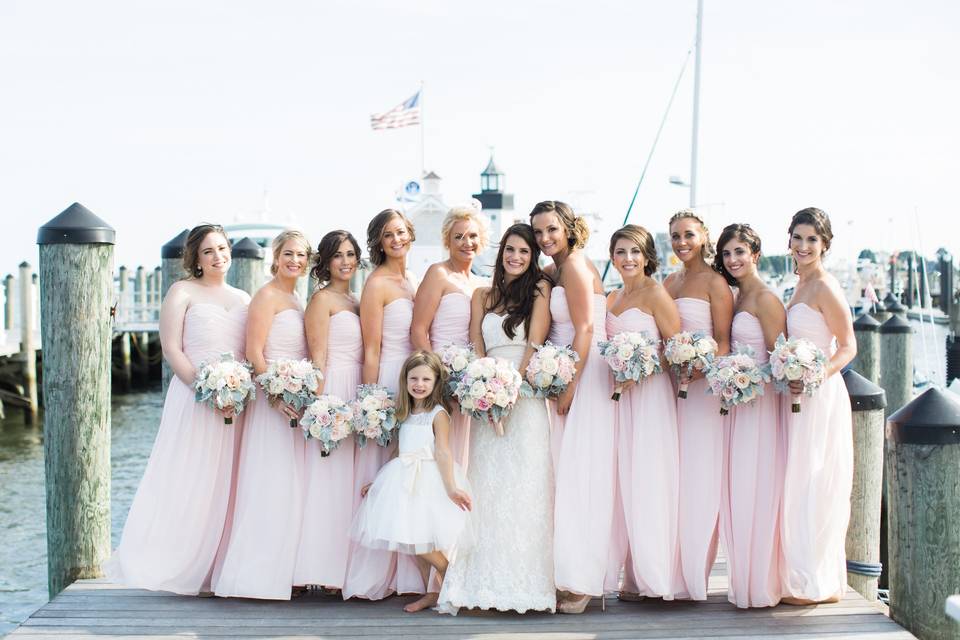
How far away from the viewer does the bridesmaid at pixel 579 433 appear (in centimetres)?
568

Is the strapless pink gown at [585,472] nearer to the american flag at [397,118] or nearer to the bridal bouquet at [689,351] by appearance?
the bridal bouquet at [689,351]

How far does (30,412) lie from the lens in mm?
24219

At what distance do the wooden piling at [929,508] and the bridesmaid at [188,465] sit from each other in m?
4.02

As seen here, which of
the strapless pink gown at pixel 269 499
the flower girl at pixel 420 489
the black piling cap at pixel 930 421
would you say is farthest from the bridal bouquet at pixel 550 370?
the black piling cap at pixel 930 421

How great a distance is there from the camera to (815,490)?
5719mm

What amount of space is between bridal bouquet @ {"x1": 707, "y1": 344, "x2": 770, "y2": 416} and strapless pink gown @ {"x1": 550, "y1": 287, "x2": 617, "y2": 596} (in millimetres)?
642

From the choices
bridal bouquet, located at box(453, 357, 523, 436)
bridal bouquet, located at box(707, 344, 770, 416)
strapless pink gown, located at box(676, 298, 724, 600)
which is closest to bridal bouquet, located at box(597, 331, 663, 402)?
bridal bouquet, located at box(707, 344, 770, 416)

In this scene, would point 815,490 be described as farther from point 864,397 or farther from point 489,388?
point 489,388

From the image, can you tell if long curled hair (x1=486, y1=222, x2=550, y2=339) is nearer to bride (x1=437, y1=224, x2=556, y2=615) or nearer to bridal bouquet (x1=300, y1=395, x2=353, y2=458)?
bride (x1=437, y1=224, x2=556, y2=615)

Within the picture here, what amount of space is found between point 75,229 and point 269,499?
236 centimetres

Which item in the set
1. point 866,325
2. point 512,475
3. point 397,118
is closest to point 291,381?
point 512,475

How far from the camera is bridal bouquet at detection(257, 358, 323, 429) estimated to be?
5770mm

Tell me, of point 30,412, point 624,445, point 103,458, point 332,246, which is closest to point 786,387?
point 624,445

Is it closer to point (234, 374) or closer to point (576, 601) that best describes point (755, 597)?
point (576, 601)
